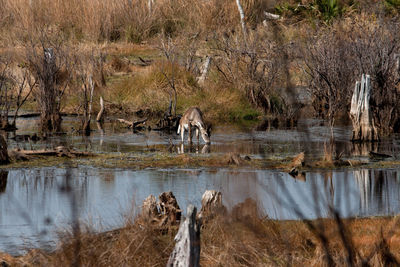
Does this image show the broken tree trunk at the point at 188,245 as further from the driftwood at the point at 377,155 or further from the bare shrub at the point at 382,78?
the bare shrub at the point at 382,78

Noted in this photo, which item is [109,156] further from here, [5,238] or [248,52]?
[248,52]

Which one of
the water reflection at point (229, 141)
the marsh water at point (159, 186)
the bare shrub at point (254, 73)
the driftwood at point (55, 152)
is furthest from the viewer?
the bare shrub at point (254, 73)

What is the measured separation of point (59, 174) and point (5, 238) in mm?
4306

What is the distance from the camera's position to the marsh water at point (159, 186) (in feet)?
25.9

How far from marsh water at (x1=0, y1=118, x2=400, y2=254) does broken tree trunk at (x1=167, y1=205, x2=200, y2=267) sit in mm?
943

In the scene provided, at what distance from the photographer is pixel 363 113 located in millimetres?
15625

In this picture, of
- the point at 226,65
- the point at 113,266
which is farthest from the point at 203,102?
the point at 113,266

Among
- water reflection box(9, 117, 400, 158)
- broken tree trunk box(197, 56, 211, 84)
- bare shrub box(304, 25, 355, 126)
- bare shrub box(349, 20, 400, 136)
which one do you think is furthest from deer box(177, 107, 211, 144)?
broken tree trunk box(197, 56, 211, 84)

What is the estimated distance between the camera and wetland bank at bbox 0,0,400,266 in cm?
652

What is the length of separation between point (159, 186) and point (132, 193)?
0.90 metres

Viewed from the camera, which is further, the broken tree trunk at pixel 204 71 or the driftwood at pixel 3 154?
the broken tree trunk at pixel 204 71

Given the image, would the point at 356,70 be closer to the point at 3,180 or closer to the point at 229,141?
the point at 229,141

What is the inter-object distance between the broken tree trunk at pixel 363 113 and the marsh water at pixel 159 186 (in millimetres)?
340

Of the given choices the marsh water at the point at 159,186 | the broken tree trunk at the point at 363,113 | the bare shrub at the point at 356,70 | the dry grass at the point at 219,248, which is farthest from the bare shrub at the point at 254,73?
the dry grass at the point at 219,248
